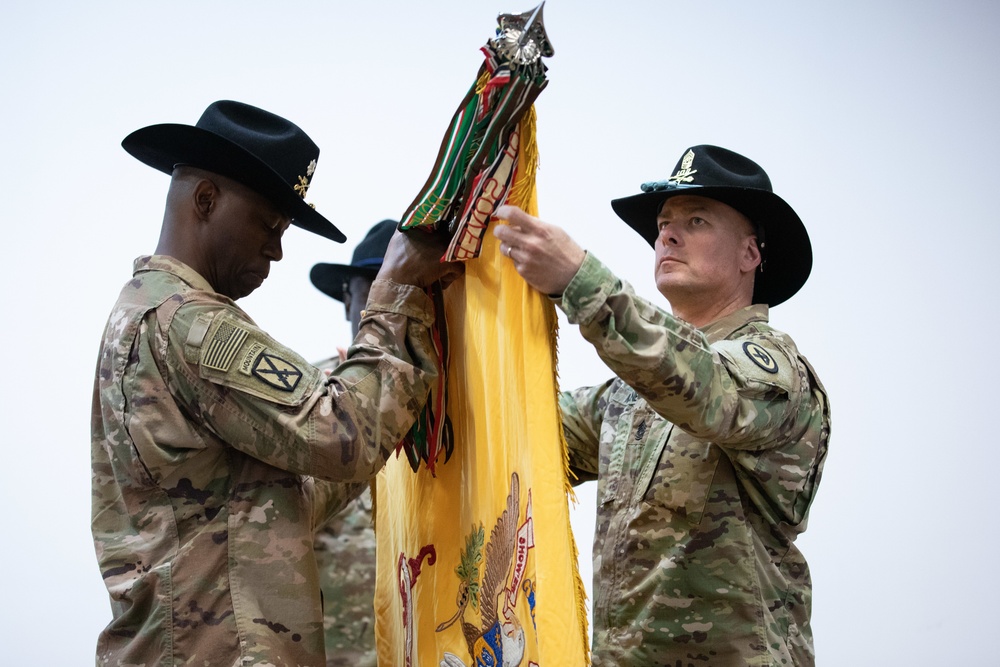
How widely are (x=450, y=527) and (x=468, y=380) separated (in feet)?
1.19

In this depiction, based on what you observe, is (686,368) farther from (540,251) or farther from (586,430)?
(586,430)

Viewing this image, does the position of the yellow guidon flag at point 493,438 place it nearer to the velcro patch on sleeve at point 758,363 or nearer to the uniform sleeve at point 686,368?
the uniform sleeve at point 686,368

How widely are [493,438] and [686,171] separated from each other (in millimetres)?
1050

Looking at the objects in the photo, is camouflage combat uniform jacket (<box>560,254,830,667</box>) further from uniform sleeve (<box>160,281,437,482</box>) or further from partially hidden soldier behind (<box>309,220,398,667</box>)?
partially hidden soldier behind (<box>309,220,398,667</box>)

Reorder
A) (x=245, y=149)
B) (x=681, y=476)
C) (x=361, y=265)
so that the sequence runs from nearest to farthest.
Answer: (x=245, y=149), (x=681, y=476), (x=361, y=265)

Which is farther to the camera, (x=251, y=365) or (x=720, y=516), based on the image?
(x=720, y=516)

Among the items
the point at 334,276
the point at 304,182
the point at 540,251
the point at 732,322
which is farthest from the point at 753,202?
the point at 334,276

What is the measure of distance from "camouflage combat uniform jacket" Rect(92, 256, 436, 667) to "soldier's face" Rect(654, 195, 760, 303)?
0.88 metres

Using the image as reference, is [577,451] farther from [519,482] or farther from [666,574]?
[519,482]

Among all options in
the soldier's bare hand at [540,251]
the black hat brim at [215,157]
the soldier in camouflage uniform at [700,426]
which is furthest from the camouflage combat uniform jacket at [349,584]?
the soldier's bare hand at [540,251]

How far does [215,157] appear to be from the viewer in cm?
234

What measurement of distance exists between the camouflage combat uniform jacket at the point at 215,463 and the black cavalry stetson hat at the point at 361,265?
2.17 metres

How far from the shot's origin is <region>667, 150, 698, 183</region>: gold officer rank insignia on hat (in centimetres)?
282

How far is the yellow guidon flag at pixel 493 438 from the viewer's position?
200 cm
